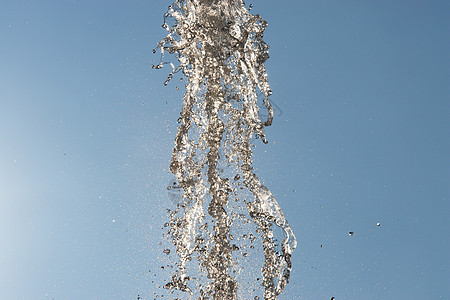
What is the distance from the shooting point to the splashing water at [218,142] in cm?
768

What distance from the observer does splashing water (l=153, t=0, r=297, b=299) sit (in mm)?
7684

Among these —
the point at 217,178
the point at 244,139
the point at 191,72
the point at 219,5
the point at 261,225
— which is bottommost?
the point at 261,225

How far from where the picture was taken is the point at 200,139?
7793 mm

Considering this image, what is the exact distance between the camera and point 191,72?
7828 mm

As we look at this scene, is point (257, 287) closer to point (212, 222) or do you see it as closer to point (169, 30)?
point (212, 222)

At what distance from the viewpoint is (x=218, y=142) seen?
25.7ft

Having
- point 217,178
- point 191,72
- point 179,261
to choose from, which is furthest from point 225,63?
point 179,261

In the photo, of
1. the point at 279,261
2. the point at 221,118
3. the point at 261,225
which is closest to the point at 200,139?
the point at 221,118

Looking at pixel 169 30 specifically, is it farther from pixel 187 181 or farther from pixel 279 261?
pixel 279 261

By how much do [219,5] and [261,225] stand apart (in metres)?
3.20

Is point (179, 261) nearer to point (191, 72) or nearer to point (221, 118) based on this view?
point (221, 118)

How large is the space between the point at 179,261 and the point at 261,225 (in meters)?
1.27

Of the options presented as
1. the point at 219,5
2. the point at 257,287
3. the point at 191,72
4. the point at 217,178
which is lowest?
the point at 257,287

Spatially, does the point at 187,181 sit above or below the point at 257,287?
above
